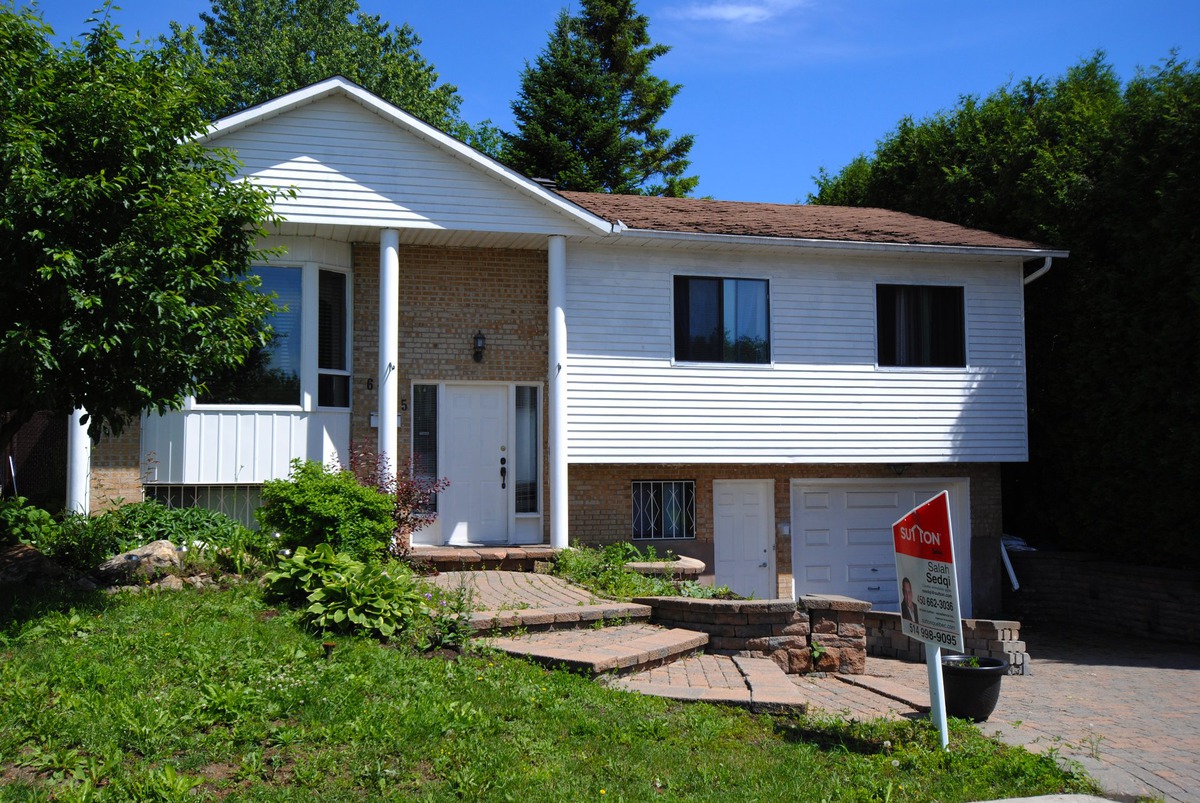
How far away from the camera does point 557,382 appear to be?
12.8 m

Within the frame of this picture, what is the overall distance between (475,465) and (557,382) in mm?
1699

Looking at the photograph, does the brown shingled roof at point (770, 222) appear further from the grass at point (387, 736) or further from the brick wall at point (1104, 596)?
the grass at point (387, 736)

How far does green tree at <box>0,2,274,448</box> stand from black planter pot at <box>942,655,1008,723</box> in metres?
6.72

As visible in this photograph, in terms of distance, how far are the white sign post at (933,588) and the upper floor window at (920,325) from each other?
8.25 m

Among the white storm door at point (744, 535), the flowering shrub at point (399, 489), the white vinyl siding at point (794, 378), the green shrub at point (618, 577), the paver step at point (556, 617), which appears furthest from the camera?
the white storm door at point (744, 535)

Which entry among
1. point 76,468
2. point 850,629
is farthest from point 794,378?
point 76,468

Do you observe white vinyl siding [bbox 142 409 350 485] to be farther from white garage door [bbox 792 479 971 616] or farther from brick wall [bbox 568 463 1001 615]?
white garage door [bbox 792 479 971 616]

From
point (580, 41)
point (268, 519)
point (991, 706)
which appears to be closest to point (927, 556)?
point (991, 706)

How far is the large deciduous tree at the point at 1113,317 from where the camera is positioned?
42.4ft

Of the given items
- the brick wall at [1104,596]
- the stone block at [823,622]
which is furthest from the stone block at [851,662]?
the brick wall at [1104,596]

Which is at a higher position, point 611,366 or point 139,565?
point 611,366

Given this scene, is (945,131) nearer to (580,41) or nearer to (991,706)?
(580,41)

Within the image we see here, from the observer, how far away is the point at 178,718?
5.59 meters

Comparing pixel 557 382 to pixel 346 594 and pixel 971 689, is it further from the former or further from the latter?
pixel 971 689
